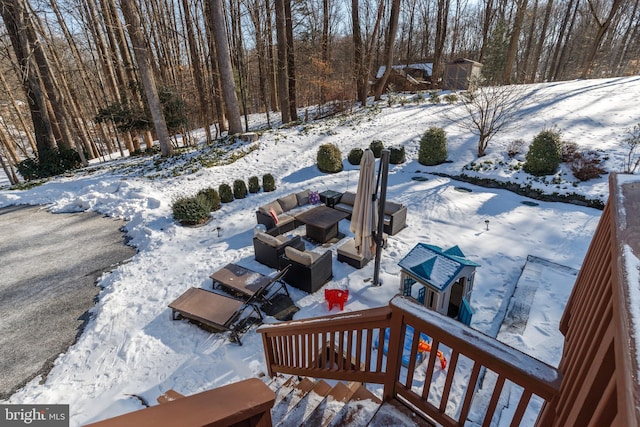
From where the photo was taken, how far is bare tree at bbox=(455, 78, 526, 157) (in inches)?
423

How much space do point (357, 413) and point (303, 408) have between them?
2.06ft

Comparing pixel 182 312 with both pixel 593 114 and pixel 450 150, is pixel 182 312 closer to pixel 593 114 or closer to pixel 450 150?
pixel 450 150

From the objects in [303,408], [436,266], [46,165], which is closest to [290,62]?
[46,165]

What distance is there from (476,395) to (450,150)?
10.5 meters

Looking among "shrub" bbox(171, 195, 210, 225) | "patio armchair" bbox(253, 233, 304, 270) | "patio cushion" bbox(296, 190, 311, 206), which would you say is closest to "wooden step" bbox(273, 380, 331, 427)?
"patio armchair" bbox(253, 233, 304, 270)

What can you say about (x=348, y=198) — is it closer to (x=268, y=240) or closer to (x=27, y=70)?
(x=268, y=240)

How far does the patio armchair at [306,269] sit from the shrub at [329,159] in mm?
6003

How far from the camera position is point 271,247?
6.20m

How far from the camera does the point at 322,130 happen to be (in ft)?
49.0

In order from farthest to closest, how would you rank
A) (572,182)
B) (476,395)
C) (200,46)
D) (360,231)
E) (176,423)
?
1. (200,46)
2. (572,182)
3. (360,231)
4. (476,395)
5. (176,423)

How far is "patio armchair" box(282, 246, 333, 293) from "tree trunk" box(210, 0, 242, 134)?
10.5 metres

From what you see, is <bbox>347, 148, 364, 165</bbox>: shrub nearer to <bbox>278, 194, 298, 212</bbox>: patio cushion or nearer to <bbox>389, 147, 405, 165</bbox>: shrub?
<bbox>389, 147, 405, 165</bbox>: shrub

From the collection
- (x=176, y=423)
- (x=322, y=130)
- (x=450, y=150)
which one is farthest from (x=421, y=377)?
(x=322, y=130)

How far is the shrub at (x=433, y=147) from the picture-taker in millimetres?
11180
